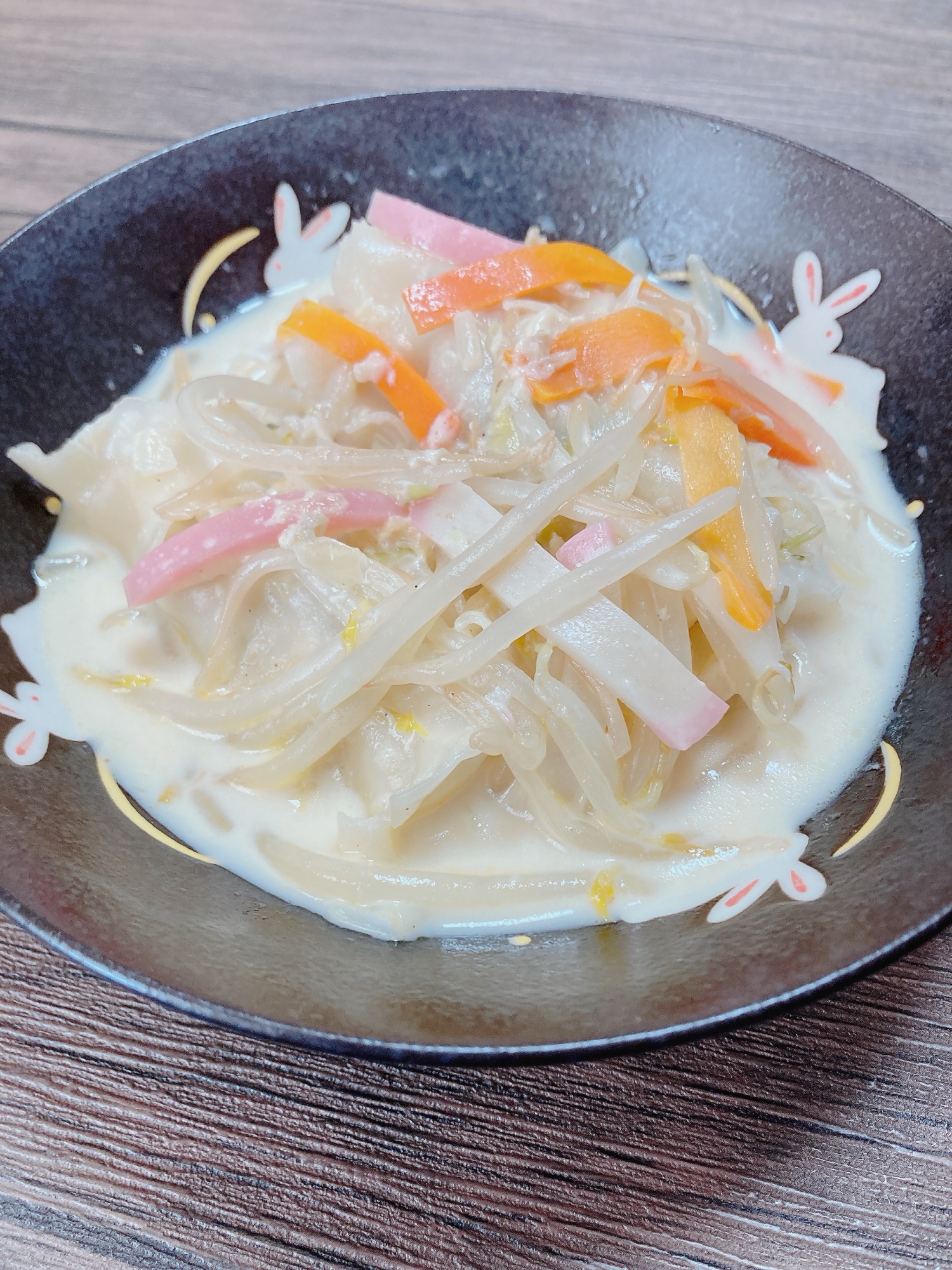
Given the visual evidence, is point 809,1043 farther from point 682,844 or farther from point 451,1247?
point 451,1247

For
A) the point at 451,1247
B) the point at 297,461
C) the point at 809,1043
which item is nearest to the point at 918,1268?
the point at 809,1043

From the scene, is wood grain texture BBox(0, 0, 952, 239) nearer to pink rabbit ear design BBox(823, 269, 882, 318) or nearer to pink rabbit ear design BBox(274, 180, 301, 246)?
pink rabbit ear design BBox(274, 180, 301, 246)

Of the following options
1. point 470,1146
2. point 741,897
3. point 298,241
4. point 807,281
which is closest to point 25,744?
point 470,1146

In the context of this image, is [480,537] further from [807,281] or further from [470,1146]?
[807,281]

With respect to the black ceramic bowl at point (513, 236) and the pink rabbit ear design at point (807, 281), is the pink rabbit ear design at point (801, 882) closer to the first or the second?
the black ceramic bowl at point (513, 236)

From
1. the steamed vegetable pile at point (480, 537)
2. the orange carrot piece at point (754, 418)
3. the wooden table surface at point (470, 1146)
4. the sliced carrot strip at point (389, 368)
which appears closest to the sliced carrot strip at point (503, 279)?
the steamed vegetable pile at point (480, 537)

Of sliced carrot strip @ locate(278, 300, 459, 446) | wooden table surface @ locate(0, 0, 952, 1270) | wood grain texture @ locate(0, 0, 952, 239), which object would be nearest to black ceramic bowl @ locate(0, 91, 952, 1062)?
wooden table surface @ locate(0, 0, 952, 1270)
